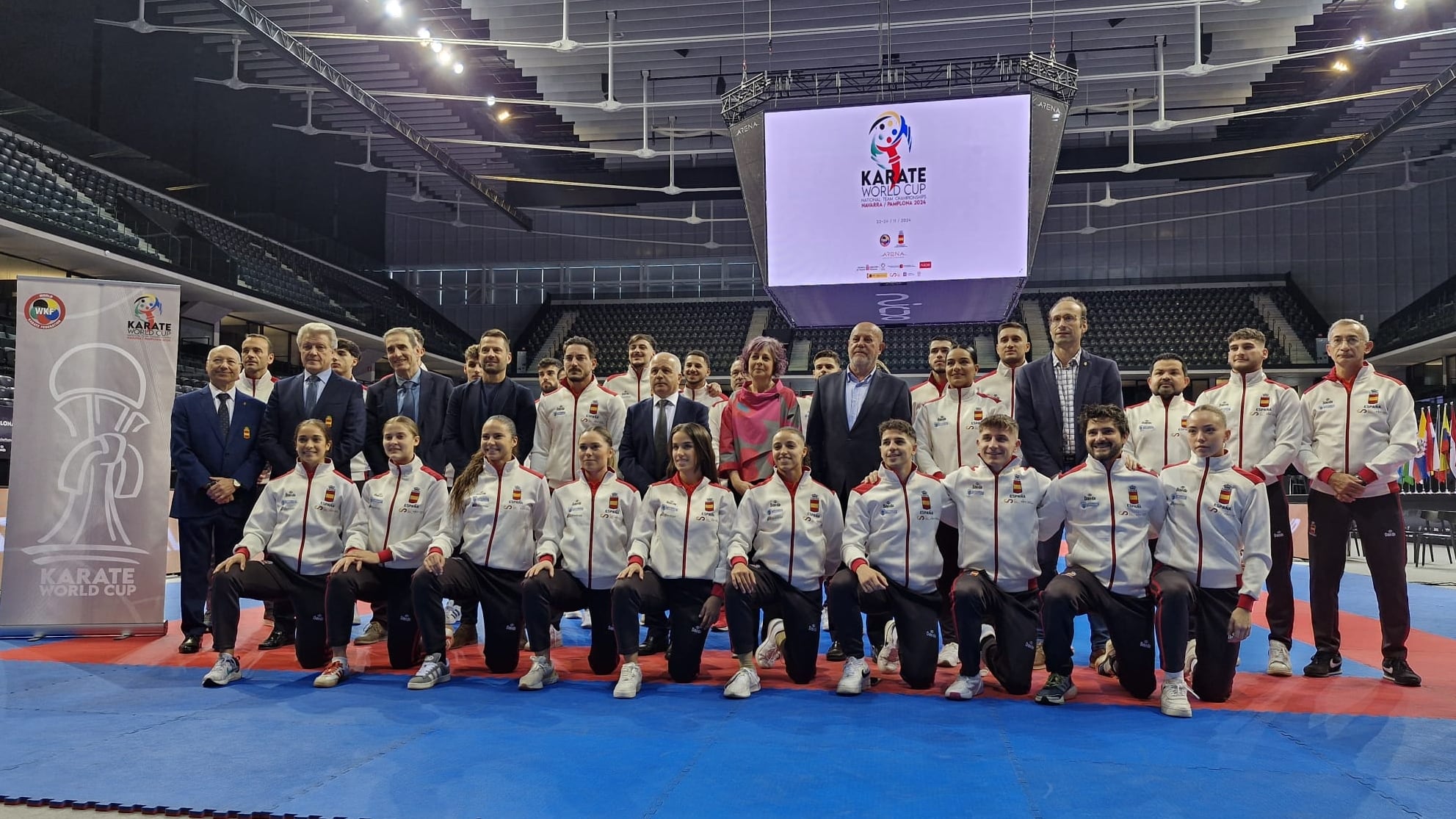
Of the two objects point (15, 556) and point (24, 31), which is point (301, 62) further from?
point (15, 556)

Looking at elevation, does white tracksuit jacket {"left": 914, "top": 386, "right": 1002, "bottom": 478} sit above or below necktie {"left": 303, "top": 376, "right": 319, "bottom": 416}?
below

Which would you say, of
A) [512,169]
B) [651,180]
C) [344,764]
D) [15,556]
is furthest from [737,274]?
[344,764]

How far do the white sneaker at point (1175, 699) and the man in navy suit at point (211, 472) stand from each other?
17.0ft

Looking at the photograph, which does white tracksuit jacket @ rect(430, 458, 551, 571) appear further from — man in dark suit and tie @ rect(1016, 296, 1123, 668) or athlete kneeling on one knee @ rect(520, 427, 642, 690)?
man in dark suit and tie @ rect(1016, 296, 1123, 668)

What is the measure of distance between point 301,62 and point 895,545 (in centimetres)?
1332

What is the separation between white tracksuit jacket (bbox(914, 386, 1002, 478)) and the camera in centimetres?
547

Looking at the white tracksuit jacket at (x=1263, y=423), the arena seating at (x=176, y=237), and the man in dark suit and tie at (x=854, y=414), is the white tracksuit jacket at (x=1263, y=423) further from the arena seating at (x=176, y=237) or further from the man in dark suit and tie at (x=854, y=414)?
the arena seating at (x=176, y=237)

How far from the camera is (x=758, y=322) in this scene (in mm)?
25422

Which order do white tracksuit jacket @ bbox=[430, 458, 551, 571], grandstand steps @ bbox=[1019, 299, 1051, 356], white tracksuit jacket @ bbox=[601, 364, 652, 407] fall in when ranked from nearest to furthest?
white tracksuit jacket @ bbox=[430, 458, 551, 571] → white tracksuit jacket @ bbox=[601, 364, 652, 407] → grandstand steps @ bbox=[1019, 299, 1051, 356]

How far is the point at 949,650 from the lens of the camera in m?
5.12

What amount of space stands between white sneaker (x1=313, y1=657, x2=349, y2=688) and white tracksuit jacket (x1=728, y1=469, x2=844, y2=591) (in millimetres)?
2037

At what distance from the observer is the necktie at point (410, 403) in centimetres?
591

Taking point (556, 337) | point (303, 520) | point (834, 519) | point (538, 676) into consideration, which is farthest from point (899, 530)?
point (556, 337)

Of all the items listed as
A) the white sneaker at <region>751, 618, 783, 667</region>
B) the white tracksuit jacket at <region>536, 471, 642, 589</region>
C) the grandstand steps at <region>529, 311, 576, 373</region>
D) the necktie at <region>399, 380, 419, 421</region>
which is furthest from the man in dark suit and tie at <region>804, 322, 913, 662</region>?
the grandstand steps at <region>529, 311, 576, 373</region>
